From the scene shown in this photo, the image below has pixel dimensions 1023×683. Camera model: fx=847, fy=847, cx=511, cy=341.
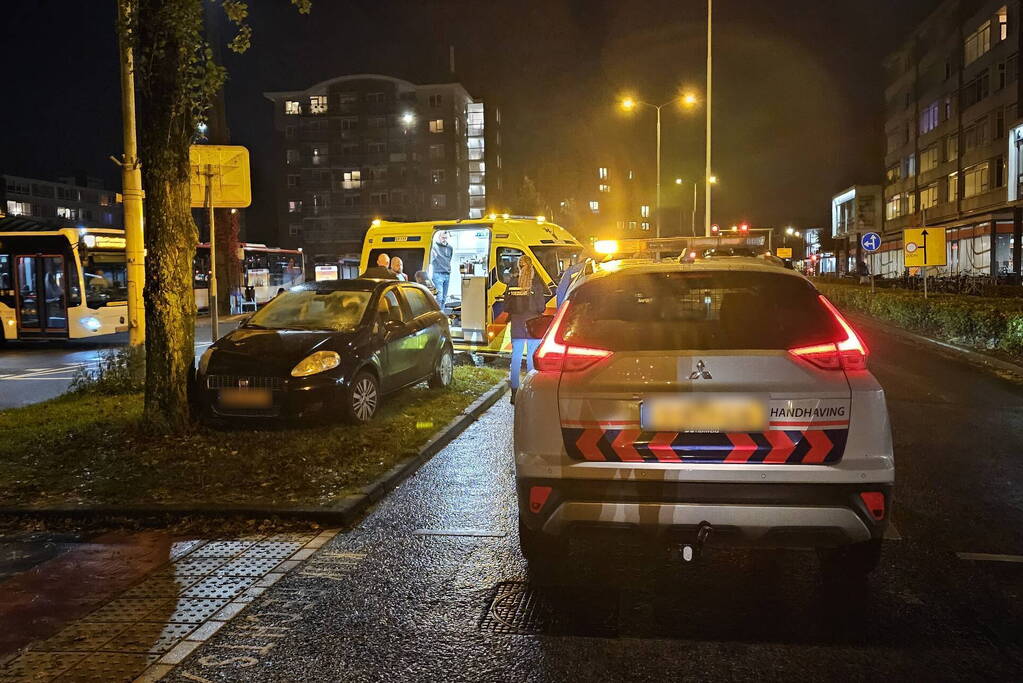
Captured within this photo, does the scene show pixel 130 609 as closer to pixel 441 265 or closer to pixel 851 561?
pixel 851 561

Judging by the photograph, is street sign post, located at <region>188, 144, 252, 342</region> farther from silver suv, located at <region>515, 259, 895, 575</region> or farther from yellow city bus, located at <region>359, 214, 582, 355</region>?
silver suv, located at <region>515, 259, 895, 575</region>

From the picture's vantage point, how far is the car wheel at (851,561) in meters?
4.11

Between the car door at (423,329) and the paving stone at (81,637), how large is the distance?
6.43 m

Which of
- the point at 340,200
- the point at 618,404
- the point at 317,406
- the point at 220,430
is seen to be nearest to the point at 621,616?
the point at 618,404

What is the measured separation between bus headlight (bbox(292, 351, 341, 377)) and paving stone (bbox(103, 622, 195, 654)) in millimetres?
4298

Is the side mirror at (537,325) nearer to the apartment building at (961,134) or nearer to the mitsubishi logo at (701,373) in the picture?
the mitsubishi logo at (701,373)

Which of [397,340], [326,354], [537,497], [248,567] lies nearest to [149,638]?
[248,567]

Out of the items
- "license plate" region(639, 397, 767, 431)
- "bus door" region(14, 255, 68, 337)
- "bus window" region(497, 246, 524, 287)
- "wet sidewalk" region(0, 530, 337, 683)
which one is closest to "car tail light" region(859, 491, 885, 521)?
"license plate" region(639, 397, 767, 431)

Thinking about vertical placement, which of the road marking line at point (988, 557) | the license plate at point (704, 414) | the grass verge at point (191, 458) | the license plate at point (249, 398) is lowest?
the road marking line at point (988, 557)

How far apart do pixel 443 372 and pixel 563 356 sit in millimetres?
7397

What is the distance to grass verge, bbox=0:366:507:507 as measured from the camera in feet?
20.0

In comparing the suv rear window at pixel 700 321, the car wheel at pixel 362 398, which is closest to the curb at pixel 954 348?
the car wheel at pixel 362 398

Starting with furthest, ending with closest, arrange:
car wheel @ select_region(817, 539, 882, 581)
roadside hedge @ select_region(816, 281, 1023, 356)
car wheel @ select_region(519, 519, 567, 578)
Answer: roadside hedge @ select_region(816, 281, 1023, 356), car wheel @ select_region(519, 519, 567, 578), car wheel @ select_region(817, 539, 882, 581)

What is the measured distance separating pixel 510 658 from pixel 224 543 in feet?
8.07
